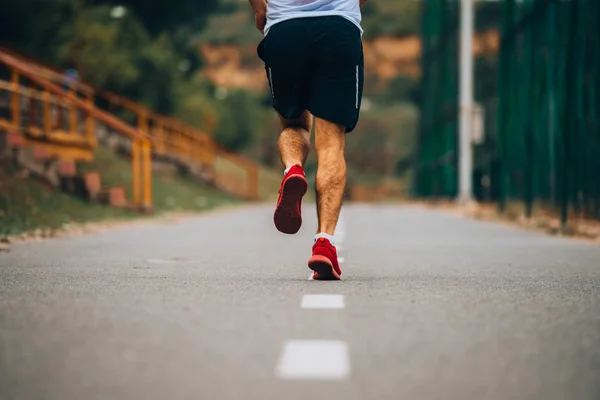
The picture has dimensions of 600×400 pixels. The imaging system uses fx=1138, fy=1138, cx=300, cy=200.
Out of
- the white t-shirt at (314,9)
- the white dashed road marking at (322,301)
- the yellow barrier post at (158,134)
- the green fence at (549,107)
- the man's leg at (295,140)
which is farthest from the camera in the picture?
the yellow barrier post at (158,134)

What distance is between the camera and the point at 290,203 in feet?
20.8

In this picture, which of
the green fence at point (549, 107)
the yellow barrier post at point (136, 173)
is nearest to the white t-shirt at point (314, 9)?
the green fence at point (549, 107)

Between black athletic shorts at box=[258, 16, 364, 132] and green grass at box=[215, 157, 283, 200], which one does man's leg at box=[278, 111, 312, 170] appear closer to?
black athletic shorts at box=[258, 16, 364, 132]

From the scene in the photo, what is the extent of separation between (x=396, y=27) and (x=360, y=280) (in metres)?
137

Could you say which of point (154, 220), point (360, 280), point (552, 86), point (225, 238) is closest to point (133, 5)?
point (154, 220)

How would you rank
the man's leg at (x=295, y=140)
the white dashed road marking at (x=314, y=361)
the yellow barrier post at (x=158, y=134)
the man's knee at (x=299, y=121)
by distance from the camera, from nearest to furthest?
the white dashed road marking at (x=314, y=361) → the man's leg at (x=295, y=140) → the man's knee at (x=299, y=121) → the yellow barrier post at (x=158, y=134)

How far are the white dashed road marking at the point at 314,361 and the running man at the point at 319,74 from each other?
255 cm

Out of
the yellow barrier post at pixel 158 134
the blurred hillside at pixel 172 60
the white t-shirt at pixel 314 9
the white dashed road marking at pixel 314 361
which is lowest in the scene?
the white dashed road marking at pixel 314 361

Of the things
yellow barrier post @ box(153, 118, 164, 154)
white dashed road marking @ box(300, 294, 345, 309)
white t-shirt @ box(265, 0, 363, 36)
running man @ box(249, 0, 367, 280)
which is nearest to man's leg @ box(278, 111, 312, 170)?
running man @ box(249, 0, 367, 280)

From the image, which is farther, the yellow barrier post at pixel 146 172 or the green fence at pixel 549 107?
the yellow barrier post at pixel 146 172

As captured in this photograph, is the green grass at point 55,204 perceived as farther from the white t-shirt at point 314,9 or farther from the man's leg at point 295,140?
the white t-shirt at point 314,9

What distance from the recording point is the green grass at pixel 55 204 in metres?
13.7

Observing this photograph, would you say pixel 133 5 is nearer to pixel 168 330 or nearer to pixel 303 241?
pixel 303 241

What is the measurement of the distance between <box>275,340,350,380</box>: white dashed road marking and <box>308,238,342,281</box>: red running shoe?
2230mm
